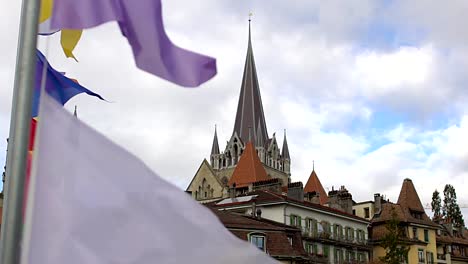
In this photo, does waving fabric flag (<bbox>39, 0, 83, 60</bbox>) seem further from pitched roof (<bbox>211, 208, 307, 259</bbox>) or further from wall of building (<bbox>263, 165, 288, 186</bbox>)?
wall of building (<bbox>263, 165, 288, 186</bbox>)

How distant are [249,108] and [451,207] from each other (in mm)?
39835

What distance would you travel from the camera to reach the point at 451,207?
110m

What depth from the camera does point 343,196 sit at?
7188 cm

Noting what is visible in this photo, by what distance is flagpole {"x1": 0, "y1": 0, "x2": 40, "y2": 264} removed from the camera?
4.48m

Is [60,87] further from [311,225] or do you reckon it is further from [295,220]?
[311,225]

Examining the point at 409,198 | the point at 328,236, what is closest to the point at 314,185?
the point at 409,198

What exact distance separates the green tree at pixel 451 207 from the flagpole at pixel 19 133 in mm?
107746

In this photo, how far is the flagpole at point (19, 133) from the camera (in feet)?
14.7

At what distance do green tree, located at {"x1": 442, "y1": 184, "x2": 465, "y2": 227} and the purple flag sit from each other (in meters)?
107

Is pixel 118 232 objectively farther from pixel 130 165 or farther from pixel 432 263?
pixel 432 263

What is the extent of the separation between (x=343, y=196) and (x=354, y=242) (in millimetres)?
10020

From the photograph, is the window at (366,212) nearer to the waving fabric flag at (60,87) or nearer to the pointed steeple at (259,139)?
the pointed steeple at (259,139)

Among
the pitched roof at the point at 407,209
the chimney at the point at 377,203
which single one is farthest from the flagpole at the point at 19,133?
the chimney at the point at 377,203

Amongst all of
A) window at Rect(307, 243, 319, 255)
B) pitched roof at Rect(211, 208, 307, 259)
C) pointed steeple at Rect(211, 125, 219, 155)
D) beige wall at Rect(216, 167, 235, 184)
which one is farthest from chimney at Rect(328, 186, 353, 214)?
pointed steeple at Rect(211, 125, 219, 155)
